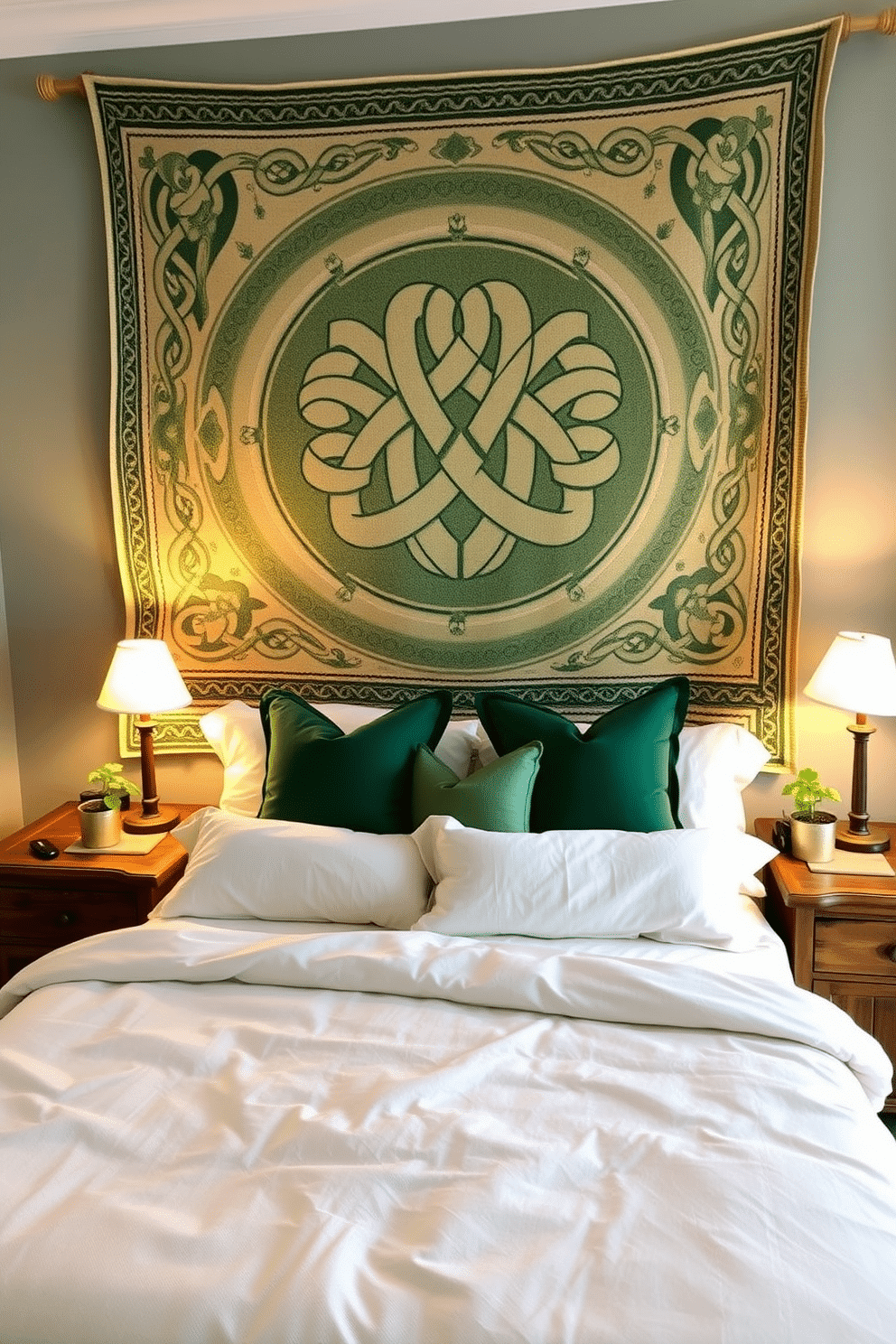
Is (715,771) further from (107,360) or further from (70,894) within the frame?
(107,360)

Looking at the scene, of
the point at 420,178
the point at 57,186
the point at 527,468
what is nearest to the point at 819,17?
the point at 420,178

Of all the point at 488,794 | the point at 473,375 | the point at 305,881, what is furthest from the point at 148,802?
the point at 473,375

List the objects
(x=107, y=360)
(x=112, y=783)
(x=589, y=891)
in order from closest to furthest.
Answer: (x=589, y=891)
(x=112, y=783)
(x=107, y=360)

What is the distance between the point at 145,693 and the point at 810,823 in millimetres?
1785

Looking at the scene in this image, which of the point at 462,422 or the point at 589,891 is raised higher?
the point at 462,422

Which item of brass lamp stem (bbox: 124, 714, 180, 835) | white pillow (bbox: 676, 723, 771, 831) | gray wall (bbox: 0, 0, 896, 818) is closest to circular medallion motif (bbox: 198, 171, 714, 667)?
gray wall (bbox: 0, 0, 896, 818)

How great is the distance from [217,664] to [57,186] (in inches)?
57.2

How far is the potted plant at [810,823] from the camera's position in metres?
2.74

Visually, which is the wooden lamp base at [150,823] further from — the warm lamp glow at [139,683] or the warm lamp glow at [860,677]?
the warm lamp glow at [860,677]

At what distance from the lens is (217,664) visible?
3307mm

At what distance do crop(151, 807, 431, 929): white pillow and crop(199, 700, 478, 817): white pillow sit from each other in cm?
36

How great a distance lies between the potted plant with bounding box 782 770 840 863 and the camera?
2744 mm

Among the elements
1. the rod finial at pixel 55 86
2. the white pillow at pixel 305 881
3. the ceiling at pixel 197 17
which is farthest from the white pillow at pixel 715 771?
the rod finial at pixel 55 86

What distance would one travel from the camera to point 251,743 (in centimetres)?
306
